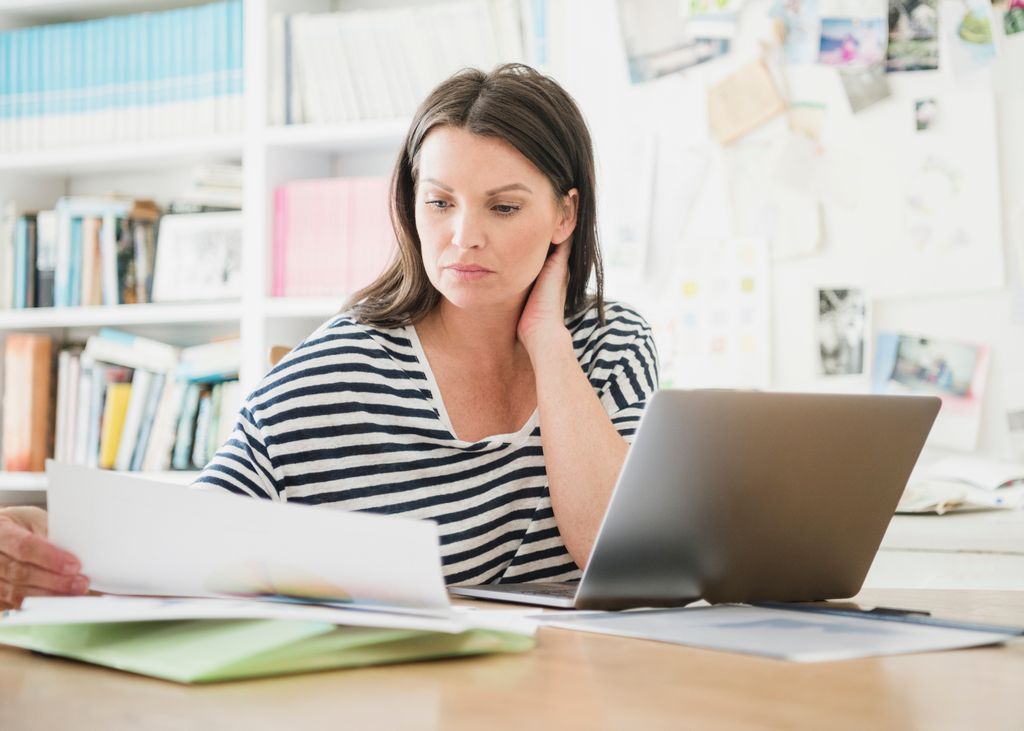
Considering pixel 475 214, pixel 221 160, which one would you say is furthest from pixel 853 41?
pixel 221 160

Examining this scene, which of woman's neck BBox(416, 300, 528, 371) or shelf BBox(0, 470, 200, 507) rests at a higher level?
woman's neck BBox(416, 300, 528, 371)

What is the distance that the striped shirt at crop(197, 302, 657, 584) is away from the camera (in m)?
1.32

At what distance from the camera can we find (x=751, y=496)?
0.87 m

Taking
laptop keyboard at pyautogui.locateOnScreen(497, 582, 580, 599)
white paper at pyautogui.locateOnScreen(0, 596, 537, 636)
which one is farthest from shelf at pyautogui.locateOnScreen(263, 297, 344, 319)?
white paper at pyautogui.locateOnScreen(0, 596, 537, 636)

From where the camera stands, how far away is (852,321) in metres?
2.35

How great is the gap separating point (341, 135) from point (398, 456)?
148 centimetres

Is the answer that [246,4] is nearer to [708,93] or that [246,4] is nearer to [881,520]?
[708,93]

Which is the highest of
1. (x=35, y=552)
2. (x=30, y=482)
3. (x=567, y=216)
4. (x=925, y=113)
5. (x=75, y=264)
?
(x=925, y=113)

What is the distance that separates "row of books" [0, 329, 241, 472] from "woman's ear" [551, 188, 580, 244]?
56.8 inches

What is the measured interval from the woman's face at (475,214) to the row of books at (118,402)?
1524 millimetres

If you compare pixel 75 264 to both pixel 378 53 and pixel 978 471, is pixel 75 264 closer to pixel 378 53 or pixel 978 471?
pixel 378 53

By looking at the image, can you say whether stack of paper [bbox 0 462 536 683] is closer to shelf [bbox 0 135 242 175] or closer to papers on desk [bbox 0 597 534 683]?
papers on desk [bbox 0 597 534 683]

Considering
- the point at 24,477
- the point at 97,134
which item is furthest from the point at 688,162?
the point at 24,477

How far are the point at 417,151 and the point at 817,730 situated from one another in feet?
3.48
